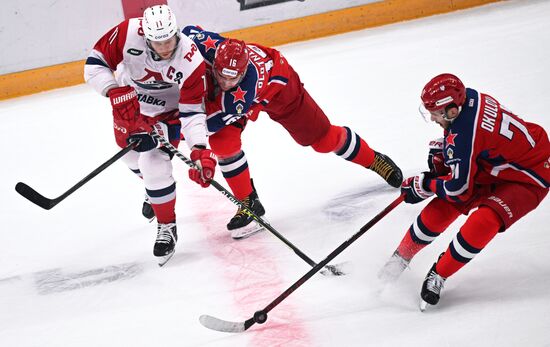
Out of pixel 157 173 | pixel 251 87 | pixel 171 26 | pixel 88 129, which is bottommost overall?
pixel 88 129

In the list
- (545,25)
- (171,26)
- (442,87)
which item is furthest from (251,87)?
(545,25)

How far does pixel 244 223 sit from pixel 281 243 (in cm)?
23

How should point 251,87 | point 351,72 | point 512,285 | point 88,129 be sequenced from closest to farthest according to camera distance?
point 512,285, point 251,87, point 88,129, point 351,72

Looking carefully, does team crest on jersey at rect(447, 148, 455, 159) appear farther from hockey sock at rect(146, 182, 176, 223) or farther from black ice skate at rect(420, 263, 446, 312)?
hockey sock at rect(146, 182, 176, 223)

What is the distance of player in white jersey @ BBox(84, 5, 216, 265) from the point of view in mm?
2883

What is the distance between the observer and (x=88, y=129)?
4.89m

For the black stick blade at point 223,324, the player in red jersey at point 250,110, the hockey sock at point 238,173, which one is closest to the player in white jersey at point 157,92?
the player in red jersey at point 250,110

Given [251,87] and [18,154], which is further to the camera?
[18,154]

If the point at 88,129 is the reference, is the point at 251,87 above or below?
above

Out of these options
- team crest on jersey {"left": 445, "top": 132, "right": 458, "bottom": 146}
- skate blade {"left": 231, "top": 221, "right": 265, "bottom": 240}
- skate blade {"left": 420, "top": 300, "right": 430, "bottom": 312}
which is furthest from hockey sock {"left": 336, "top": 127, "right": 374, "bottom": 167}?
skate blade {"left": 420, "top": 300, "right": 430, "bottom": 312}

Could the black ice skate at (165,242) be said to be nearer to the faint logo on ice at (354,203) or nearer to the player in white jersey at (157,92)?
the player in white jersey at (157,92)

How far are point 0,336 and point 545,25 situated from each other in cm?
455

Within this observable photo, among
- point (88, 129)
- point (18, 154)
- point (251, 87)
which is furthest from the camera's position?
point (88, 129)

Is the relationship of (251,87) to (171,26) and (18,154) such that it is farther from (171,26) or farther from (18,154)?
(18,154)
